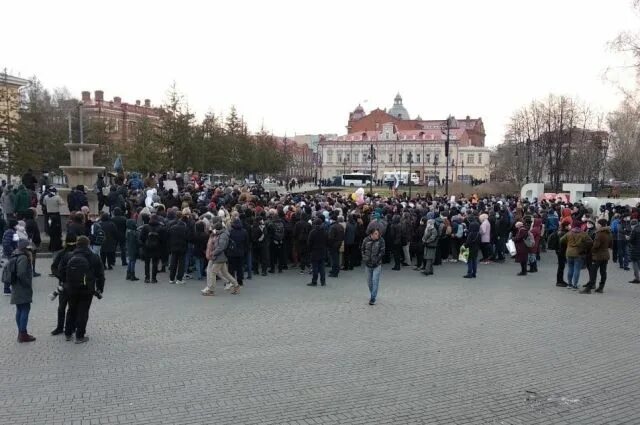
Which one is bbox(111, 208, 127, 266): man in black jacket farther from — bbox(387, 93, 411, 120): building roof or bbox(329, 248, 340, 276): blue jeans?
bbox(387, 93, 411, 120): building roof

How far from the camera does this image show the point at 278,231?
16.1m

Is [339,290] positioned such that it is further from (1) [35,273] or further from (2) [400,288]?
(1) [35,273]

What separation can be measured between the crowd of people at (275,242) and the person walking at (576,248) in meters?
0.03

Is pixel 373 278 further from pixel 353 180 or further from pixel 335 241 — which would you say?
pixel 353 180

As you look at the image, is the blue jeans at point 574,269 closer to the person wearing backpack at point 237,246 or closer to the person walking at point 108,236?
the person wearing backpack at point 237,246

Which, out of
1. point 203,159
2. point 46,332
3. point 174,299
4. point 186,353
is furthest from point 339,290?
point 203,159

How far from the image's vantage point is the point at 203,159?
4275 centimetres

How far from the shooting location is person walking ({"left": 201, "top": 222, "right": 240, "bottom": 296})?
516 inches

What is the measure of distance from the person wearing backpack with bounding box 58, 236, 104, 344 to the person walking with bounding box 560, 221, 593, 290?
11334 millimetres

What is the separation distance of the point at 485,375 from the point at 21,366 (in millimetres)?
6670

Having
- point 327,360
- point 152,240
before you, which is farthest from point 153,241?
point 327,360

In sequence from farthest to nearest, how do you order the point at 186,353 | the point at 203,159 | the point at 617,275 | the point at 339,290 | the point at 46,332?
1. the point at 203,159
2. the point at 617,275
3. the point at 339,290
4. the point at 46,332
5. the point at 186,353

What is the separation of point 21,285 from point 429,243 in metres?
10.8

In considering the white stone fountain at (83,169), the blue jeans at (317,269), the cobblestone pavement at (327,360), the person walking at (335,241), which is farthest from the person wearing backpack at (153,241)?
the white stone fountain at (83,169)
